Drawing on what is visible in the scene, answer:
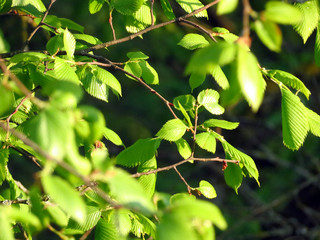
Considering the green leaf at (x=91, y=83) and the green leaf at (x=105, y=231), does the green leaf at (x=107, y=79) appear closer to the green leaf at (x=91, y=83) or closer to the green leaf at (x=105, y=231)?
the green leaf at (x=91, y=83)

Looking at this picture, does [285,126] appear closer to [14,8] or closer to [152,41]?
[14,8]

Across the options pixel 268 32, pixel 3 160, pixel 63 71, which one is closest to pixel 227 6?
pixel 268 32

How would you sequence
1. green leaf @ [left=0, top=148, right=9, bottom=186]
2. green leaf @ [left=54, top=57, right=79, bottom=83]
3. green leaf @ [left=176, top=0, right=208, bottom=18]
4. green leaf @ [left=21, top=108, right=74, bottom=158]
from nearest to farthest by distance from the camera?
green leaf @ [left=21, top=108, right=74, bottom=158] < green leaf @ [left=54, top=57, right=79, bottom=83] < green leaf @ [left=0, top=148, right=9, bottom=186] < green leaf @ [left=176, top=0, right=208, bottom=18]

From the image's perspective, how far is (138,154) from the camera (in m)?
1.20

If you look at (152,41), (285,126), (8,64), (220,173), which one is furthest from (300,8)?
(220,173)

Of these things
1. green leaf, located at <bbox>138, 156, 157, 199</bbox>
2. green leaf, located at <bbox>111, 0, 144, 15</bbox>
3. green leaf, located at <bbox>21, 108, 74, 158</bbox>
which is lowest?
green leaf, located at <bbox>138, 156, 157, 199</bbox>

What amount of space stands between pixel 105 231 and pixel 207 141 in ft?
1.03

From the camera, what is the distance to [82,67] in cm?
127

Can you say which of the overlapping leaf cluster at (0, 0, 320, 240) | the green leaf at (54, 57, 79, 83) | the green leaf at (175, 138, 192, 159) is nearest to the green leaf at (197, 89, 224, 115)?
the overlapping leaf cluster at (0, 0, 320, 240)

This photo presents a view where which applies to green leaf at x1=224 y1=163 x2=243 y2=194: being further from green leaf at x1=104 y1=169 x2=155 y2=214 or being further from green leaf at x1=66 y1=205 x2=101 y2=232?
green leaf at x1=104 y1=169 x2=155 y2=214

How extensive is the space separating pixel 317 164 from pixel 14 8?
104 inches

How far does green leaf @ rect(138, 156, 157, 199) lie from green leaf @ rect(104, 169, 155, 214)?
1.72 feet

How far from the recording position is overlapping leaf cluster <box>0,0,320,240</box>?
2.13ft

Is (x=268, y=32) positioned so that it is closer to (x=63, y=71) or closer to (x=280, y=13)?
(x=280, y=13)
